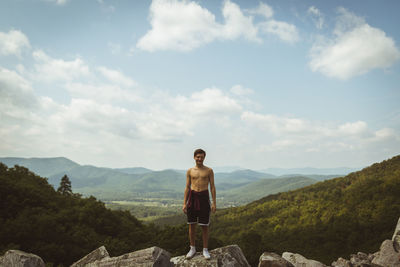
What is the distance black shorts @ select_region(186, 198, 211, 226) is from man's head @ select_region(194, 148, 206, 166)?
1.33 m

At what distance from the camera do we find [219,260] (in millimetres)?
8266

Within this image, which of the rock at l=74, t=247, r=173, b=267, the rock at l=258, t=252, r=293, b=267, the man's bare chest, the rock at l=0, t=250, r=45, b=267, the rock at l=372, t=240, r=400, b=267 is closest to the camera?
the rock at l=74, t=247, r=173, b=267

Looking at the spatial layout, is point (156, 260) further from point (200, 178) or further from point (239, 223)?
point (239, 223)

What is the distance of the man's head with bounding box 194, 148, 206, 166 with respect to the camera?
859 cm

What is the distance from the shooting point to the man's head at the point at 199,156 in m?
8.59

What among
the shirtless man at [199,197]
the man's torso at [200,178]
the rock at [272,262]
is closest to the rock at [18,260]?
the shirtless man at [199,197]

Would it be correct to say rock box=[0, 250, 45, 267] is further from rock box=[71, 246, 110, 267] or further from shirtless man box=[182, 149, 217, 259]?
shirtless man box=[182, 149, 217, 259]

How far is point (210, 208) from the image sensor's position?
872 cm

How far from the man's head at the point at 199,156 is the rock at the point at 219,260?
10.7 feet

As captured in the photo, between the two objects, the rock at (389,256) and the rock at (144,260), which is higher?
the rock at (144,260)

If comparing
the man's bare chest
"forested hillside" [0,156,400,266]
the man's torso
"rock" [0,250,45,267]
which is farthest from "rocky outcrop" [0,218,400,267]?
"forested hillside" [0,156,400,266]

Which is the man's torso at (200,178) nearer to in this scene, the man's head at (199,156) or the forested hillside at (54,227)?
the man's head at (199,156)

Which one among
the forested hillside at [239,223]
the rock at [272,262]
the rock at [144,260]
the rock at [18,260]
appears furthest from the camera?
the forested hillside at [239,223]

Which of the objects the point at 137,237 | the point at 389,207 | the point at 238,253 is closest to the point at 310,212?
the point at 389,207
